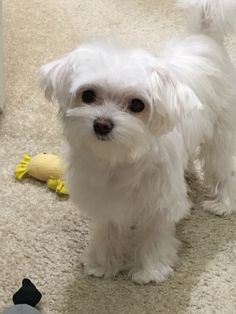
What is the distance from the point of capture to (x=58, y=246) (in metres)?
1.55

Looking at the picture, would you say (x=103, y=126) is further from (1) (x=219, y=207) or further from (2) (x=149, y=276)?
(1) (x=219, y=207)

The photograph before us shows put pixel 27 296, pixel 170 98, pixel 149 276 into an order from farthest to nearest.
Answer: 1. pixel 149 276
2. pixel 27 296
3. pixel 170 98

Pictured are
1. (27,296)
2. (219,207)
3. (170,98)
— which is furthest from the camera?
(219,207)

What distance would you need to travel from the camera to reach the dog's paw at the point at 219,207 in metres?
1.67

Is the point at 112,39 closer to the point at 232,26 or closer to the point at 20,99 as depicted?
the point at 232,26

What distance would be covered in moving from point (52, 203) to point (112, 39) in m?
0.59

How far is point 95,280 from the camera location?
57.9 inches

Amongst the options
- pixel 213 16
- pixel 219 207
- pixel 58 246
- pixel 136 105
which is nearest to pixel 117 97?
pixel 136 105

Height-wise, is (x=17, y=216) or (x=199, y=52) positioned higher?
(x=199, y=52)

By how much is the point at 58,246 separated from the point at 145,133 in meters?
0.53

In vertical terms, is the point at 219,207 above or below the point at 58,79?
below

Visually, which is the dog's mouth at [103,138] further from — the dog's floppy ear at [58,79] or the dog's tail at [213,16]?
the dog's tail at [213,16]

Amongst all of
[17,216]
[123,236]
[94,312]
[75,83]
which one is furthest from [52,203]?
[75,83]

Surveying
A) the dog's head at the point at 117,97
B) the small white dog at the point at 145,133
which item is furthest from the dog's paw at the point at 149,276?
the dog's head at the point at 117,97
